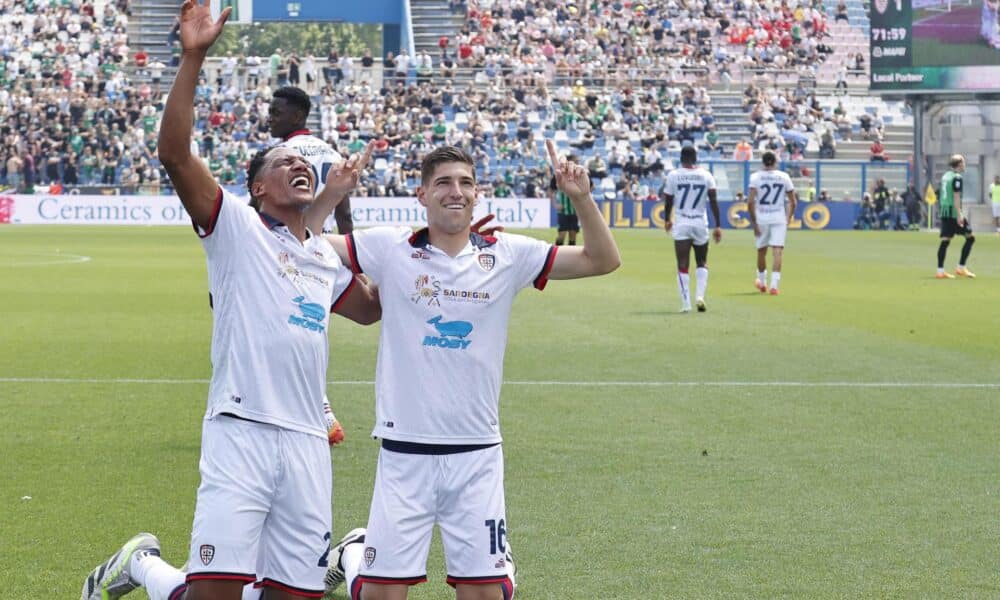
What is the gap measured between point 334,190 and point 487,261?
0.72 meters

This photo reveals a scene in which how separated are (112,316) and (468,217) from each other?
15.3 meters

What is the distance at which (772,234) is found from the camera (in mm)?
24297

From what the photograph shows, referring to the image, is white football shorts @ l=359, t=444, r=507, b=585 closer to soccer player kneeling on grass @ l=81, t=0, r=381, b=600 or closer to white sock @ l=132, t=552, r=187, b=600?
soccer player kneeling on grass @ l=81, t=0, r=381, b=600

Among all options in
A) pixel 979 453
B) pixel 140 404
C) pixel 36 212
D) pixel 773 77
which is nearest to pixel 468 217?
pixel 979 453

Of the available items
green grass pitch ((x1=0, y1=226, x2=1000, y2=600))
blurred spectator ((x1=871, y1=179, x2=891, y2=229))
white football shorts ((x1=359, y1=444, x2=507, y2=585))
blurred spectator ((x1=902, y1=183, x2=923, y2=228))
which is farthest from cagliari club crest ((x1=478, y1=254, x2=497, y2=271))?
blurred spectator ((x1=902, y1=183, x2=923, y2=228))

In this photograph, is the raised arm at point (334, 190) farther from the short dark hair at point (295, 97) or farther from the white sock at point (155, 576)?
the short dark hair at point (295, 97)

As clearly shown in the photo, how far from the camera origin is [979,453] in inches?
396

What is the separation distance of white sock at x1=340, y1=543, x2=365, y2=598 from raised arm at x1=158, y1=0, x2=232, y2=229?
1736mm

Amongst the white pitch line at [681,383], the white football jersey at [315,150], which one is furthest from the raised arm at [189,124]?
the white pitch line at [681,383]

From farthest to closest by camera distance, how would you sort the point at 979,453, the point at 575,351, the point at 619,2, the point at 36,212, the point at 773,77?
the point at 619,2 < the point at 773,77 < the point at 36,212 < the point at 575,351 < the point at 979,453

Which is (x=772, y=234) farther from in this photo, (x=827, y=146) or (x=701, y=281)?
(x=827, y=146)

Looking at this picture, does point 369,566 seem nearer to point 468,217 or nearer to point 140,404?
point 468,217

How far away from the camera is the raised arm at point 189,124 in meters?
5.08

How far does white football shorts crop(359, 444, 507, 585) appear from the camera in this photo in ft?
17.8
